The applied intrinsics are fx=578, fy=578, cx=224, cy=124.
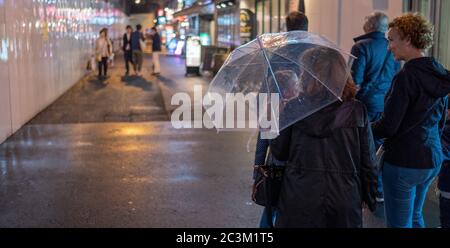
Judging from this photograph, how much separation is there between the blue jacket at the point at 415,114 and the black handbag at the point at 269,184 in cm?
83

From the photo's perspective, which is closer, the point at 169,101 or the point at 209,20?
the point at 169,101

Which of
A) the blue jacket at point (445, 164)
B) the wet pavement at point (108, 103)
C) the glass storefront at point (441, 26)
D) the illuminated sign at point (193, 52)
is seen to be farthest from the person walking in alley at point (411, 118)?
the illuminated sign at point (193, 52)

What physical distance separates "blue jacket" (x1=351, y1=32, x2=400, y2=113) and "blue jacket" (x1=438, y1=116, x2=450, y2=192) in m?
1.42

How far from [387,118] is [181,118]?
26.2 feet

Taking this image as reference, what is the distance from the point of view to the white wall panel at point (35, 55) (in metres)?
9.45

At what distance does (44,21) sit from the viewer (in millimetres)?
12805

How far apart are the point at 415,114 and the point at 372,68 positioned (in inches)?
81.8

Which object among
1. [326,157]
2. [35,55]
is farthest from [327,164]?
[35,55]

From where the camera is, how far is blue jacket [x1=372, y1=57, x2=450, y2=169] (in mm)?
3578

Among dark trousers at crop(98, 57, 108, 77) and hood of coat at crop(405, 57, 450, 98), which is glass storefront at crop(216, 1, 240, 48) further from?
hood of coat at crop(405, 57, 450, 98)

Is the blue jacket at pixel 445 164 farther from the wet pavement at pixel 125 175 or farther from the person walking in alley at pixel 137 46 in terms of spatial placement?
the person walking in alley at pixel 137 46
